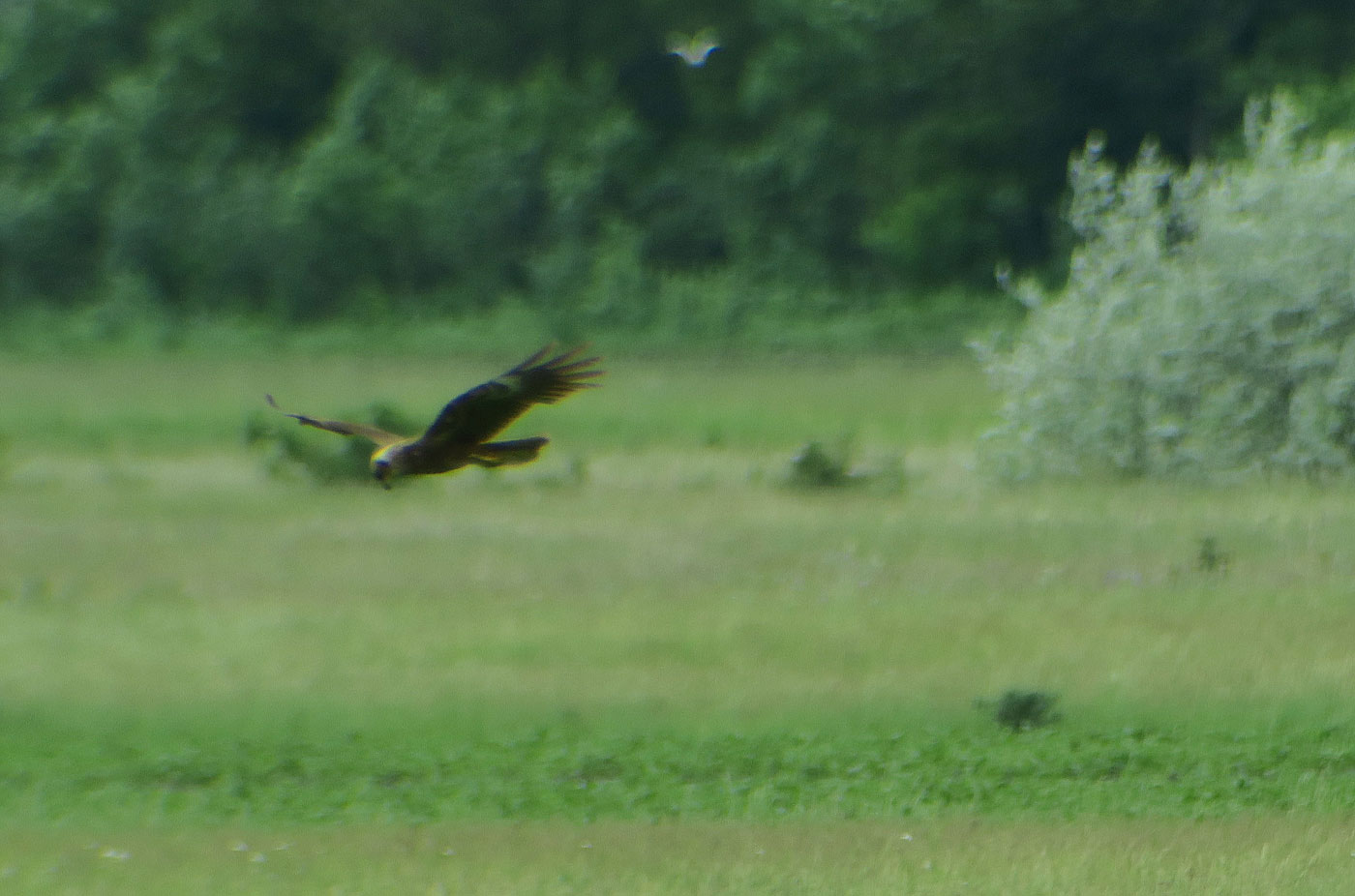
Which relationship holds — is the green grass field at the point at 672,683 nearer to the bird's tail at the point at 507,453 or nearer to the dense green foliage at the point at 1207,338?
the dense green foliage at the point at 1207,338

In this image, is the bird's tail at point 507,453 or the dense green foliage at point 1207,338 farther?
the dense green foliage at point 1207,338

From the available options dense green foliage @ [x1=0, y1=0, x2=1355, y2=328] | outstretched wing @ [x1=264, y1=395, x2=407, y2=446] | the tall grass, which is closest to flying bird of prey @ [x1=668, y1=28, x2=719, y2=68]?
dense green foliage @ [x1=0, y1=0, x2=1355, y2=328]

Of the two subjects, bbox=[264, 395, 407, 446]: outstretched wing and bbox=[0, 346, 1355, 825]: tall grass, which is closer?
bbox=[264, 395, 407, 446]: outstretched wing

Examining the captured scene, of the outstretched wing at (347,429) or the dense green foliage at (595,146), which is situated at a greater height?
the dense green foliage at (595,146)

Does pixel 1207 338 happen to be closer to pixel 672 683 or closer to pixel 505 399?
pixel 672 683

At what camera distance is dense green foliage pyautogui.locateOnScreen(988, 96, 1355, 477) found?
22266 millimetres

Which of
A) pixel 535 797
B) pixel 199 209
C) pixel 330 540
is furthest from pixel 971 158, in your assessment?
pixel 535 797

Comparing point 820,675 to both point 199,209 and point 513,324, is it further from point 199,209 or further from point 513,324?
point 199,209

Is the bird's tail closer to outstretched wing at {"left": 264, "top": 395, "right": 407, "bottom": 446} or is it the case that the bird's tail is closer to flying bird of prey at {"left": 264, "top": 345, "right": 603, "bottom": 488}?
flying bird of prey at {"left": 264, "top": 345, "right": 603, "bottom": 488}

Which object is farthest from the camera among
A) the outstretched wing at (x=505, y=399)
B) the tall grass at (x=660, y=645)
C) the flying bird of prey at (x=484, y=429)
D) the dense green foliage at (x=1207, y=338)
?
the dense green foliage at (x=1207, y=338)

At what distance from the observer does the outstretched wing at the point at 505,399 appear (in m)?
6.75

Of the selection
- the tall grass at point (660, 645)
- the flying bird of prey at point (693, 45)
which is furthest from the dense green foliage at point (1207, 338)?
the flying bird of prey at point (693, 45)

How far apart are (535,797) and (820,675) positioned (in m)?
3.58

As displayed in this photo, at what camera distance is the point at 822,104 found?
186ft
